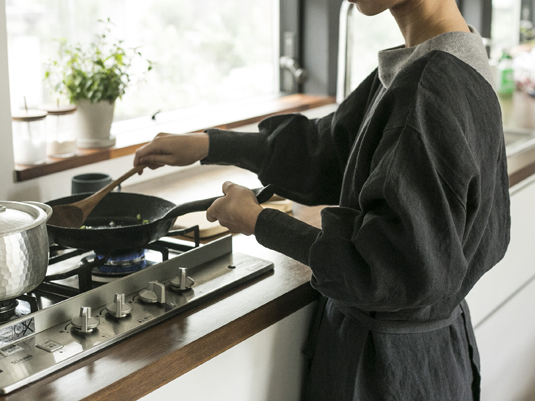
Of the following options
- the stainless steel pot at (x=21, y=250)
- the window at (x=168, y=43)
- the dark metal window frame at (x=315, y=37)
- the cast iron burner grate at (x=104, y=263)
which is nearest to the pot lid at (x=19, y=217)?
the stainless steel pot at (x=21, y=250)

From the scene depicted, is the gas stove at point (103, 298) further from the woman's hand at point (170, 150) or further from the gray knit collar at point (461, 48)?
the gray knit collar at point (461, 48)

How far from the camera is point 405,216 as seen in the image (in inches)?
32.9

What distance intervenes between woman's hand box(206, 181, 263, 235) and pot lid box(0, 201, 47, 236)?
0.26 meters

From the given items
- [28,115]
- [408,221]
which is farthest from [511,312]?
[28,115]

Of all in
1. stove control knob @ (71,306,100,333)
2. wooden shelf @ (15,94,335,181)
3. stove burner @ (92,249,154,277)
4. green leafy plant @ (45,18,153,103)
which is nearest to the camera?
stove control knob @ (71,306,100,333)

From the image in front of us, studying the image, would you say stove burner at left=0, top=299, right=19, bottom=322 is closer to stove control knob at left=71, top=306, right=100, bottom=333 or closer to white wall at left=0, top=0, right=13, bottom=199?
stove control knob at left=71, top=306, right=100, bottom=333

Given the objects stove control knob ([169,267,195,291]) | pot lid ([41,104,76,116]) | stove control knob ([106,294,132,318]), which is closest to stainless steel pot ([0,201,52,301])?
Result: stove control knob ([106,294,132,318])

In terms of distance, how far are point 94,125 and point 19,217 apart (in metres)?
0.81

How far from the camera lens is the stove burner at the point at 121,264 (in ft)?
3.91

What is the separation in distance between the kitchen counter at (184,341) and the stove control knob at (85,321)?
0.04m

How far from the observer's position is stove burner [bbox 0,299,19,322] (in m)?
0.98

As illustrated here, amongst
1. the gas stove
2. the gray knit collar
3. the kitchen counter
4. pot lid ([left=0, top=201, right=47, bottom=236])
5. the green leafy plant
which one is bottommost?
the kitchen counter

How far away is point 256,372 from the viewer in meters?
1.13

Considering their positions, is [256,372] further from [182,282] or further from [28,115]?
[28,115]
